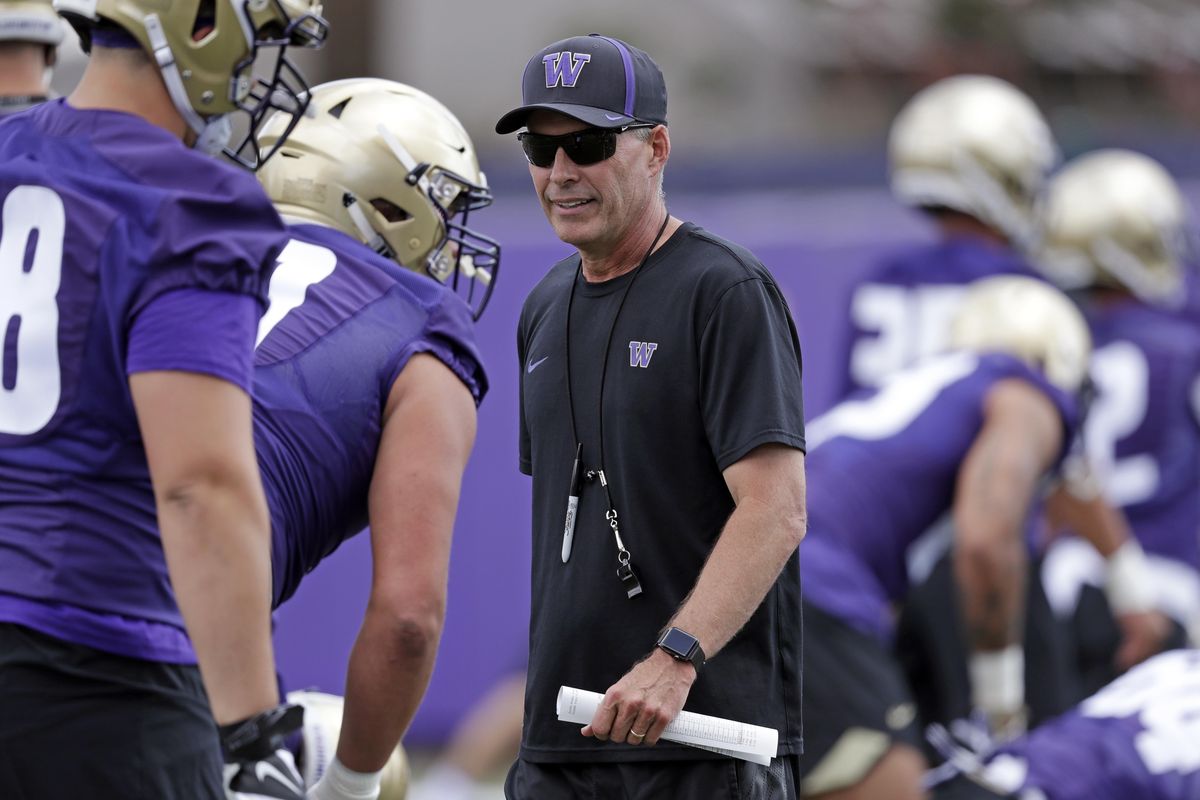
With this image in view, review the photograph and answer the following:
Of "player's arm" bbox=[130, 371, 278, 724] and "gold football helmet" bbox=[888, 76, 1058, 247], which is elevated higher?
"player's arm" bbox=[130, 371, 278, 724]

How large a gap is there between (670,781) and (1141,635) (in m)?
4.01

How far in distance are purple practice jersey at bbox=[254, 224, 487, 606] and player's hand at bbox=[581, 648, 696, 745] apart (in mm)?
668

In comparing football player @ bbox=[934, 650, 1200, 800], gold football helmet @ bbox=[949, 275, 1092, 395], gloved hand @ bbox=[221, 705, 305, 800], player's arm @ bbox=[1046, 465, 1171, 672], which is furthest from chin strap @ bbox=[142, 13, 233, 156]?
player's arm @ bbox=[1046, 465, 1171, 672]

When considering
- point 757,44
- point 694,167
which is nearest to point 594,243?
point 694,167

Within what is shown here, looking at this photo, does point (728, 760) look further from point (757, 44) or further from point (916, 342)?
point (757, 44)

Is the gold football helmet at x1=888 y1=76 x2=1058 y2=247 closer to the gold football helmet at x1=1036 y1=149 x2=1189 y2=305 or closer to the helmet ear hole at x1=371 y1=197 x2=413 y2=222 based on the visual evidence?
the gold football helmet at x1=1036 y1=149 x2=1189 y2=305

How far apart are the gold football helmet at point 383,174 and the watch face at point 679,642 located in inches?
48.2

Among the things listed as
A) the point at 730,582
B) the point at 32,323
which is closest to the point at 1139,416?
the point at 730,582

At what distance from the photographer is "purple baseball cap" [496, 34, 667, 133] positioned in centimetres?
333

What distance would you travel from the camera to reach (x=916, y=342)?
7.84 m

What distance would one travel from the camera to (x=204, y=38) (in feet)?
9.71

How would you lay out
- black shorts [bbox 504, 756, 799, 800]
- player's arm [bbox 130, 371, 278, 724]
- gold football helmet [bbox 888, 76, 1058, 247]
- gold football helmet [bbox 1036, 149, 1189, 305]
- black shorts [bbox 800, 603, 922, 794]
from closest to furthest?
player's arm [bbox 130, 371, 278, 724], black shorts [bbox 504, 756, 799, 800], black shorts [bbox 800, 603, 922, 794], gold football helmet [bbox 888, 76, 1058, 247], gold football helmet [bbox 1036, 149, 1189, 305]

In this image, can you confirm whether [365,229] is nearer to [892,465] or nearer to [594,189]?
[594,189]

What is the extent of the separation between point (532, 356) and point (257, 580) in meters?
1.06
